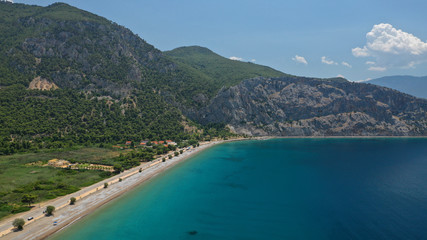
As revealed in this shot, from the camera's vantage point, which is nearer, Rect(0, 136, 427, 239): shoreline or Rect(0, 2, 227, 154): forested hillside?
Rect(0, 136, 427, 239): shoreline

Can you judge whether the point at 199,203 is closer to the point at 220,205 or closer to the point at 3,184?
the point at 220,205

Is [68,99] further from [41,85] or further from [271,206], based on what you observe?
[271,206]

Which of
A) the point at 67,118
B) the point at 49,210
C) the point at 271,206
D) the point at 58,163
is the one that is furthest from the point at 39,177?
the point at 67,118

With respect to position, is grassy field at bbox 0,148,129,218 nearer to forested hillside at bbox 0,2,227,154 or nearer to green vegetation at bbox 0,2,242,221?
green vegetation at bbox 0,2,242,221

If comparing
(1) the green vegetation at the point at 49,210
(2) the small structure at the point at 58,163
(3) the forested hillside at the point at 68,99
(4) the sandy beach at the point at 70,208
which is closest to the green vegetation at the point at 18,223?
(4) the sandy beach at the point at 70,208

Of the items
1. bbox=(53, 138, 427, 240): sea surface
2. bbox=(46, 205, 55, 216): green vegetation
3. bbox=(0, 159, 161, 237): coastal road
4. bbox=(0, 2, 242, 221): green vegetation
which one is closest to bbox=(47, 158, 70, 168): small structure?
bbox=(0, 2, 242, 221): green vegetation
